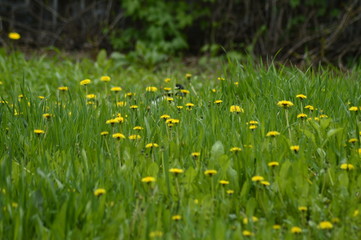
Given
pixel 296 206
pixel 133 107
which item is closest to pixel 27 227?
pixel 296 206

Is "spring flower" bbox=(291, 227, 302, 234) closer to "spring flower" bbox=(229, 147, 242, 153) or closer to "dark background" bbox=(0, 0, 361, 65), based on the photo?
"spring flower" bbox=(229, 147, 242, 153)

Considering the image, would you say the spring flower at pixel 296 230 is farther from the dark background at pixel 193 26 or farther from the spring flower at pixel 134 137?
the dark background at pixel 193 26

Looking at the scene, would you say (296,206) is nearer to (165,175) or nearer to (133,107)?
(165,175)

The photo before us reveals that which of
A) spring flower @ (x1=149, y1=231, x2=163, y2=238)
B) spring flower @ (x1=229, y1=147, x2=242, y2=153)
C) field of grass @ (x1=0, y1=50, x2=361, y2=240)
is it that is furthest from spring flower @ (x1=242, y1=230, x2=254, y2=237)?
spring flower @ (x1=229, y1=147, x2=242, y2=153)

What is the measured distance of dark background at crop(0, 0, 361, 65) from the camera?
252 inches

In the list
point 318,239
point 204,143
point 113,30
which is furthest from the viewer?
point 113,30

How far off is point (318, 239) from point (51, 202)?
0.95 metres

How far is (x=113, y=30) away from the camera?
25.5 ft

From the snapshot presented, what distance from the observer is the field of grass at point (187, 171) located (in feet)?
5.78

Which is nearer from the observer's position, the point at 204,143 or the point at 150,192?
the point at 150,192

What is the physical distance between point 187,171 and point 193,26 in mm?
5945

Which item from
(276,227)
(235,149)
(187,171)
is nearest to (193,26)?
(235,149)

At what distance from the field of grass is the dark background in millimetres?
3376

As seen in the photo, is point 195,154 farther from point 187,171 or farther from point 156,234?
point 156,234
